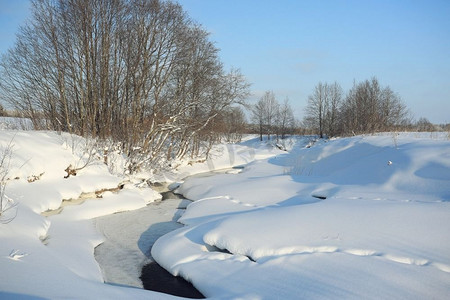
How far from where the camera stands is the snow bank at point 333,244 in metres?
3.73

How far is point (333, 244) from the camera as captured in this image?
464cm

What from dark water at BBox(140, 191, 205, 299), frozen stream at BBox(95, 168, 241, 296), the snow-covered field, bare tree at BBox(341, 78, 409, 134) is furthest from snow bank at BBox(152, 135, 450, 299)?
bare tree at BBox(341, 78, 409, 134)

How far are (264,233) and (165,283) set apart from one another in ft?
5.90

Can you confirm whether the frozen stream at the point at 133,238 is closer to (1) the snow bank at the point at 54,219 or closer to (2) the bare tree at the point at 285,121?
(1) the snow bank at the point at 54,219

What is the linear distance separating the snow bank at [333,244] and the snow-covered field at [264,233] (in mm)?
19

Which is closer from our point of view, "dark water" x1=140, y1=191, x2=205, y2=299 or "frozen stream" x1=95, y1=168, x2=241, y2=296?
"dark water" x1=140, y1=191, x2=205, y2=299

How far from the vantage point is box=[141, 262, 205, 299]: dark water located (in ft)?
14.8

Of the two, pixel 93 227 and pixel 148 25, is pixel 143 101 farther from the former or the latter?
pixel 93 227

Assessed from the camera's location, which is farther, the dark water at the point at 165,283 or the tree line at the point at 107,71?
the tree line at the point at 107,71

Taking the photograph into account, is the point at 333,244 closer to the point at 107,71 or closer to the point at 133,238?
the point at 133,238

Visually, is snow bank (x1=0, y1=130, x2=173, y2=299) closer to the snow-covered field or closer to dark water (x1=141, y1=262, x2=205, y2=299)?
the snow-covered field

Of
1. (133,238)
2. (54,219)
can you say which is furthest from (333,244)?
(54,219)

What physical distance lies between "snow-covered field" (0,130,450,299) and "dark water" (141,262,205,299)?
13 cm

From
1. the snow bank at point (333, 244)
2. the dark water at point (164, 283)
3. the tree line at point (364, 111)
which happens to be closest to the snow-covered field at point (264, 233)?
the snow bank at point (333, 244)
